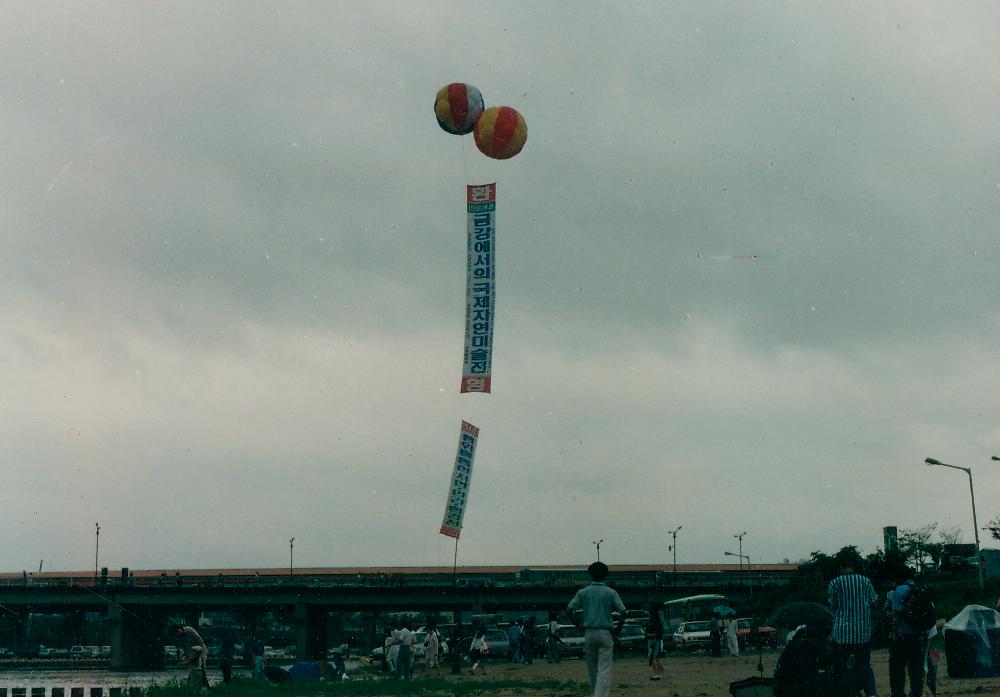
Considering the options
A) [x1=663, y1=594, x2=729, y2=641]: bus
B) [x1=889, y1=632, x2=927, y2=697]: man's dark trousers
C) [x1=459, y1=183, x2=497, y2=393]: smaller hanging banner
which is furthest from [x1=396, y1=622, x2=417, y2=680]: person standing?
[x1=663, y1=594, x2=729, y2=641]: bus

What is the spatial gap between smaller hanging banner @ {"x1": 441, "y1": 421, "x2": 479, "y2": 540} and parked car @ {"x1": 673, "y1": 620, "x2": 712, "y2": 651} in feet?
95.0

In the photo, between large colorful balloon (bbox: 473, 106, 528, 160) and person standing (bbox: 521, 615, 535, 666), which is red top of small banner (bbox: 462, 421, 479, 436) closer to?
large colorful balloon (bbox: 473, 106, 528, 160)

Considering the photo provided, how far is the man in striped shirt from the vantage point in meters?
12.2

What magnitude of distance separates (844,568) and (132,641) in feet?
317

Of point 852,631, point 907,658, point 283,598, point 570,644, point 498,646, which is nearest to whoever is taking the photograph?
point 852,631

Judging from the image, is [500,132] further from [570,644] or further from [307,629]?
[307,629]

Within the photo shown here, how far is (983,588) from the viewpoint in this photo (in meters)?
68.2

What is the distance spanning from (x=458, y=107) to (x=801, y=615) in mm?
15953

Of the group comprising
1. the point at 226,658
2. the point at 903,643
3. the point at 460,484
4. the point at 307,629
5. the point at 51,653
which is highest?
the point at 460,484

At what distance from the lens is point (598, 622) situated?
1274 centimetres

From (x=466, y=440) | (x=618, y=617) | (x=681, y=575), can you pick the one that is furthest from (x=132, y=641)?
(x=618, y=617)

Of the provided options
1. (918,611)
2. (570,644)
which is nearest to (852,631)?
(918,611)

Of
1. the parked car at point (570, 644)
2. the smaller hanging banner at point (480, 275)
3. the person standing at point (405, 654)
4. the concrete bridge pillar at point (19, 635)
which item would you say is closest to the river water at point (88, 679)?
the person standing at point (405, 654)

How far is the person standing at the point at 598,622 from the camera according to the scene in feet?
41.8
